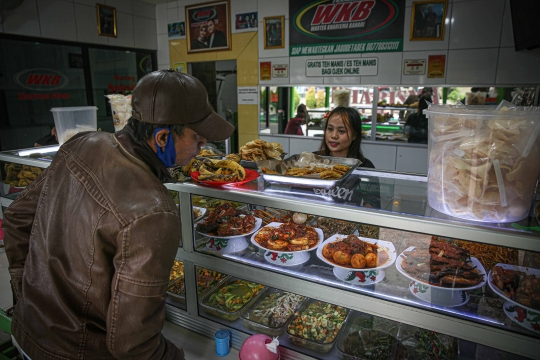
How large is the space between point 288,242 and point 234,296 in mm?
580

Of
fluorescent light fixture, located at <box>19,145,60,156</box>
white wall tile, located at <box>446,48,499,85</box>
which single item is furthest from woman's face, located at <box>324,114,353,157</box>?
white wall tile, located at <box>446,48,499,85</box>

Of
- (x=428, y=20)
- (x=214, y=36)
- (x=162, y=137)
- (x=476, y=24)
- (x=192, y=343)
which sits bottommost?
(x=192, y=343)

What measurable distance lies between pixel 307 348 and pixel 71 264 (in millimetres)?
1152

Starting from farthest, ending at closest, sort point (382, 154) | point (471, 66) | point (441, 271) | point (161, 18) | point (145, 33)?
point (161, 18) < point (145, 33) < point (382, 154) < point (471, 66) < point (441, 271)

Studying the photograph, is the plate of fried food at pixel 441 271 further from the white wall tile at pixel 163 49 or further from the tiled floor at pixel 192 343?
the white wall tile at pixel 163 49

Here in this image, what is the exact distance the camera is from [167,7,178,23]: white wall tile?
7.05 meters

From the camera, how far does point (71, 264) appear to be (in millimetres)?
1169

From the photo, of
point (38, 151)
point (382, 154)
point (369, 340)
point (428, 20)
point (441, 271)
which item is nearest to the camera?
point (441, 271)

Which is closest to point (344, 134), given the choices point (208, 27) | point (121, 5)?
point (208, 27)

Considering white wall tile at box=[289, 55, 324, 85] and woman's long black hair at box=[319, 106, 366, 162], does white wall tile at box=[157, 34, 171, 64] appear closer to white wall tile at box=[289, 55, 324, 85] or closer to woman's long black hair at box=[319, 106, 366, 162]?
white wall tile at box=[289, 55, 324, 85]

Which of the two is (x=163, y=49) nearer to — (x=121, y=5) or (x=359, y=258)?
(x=121, y=5)

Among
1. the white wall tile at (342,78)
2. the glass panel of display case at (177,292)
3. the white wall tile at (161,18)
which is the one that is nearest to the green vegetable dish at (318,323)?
the glass panel of display case at (177,292)

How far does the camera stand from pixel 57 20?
557 cm

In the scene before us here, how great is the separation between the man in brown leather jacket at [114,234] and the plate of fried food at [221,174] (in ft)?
1.38
